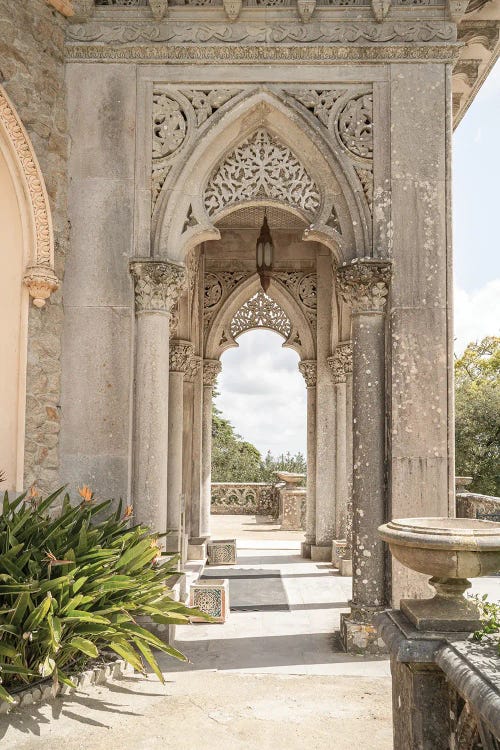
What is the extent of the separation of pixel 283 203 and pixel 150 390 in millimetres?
2103

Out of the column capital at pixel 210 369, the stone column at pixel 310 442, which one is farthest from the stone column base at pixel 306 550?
the column capital at pixel 210 369

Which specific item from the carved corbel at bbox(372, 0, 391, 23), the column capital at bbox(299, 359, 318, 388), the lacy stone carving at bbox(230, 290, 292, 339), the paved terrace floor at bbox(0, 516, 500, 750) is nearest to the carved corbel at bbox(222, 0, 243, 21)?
the carved corbel at bbox(372, 0, 391, 23)

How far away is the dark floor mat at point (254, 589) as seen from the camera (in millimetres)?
7596

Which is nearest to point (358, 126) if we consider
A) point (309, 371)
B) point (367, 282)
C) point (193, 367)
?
point (367, 282)

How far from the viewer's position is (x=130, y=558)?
512 cm

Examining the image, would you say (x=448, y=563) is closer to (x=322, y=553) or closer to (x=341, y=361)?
(x=341, y=361)

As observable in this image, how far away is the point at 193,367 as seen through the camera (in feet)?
35.2

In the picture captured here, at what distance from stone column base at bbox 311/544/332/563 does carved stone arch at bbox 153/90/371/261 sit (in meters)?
5.67

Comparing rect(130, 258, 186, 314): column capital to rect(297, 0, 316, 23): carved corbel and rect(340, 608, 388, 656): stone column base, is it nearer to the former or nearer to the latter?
rect(297, 0, 316, 23): carved corbel

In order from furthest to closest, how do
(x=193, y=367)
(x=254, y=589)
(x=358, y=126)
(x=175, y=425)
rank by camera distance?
(x=193, y=367) < (x=175, y=425) < (x=254, y=589) < (x=358, y=126)

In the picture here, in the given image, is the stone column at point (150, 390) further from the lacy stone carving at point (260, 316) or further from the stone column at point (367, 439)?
the lacy stone carving at point (260, 316)

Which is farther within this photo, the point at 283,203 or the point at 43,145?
the point at 283,203

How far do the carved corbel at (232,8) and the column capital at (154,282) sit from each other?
7.51ft

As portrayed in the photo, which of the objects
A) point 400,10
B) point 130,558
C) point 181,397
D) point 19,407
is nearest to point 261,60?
point 400,10
